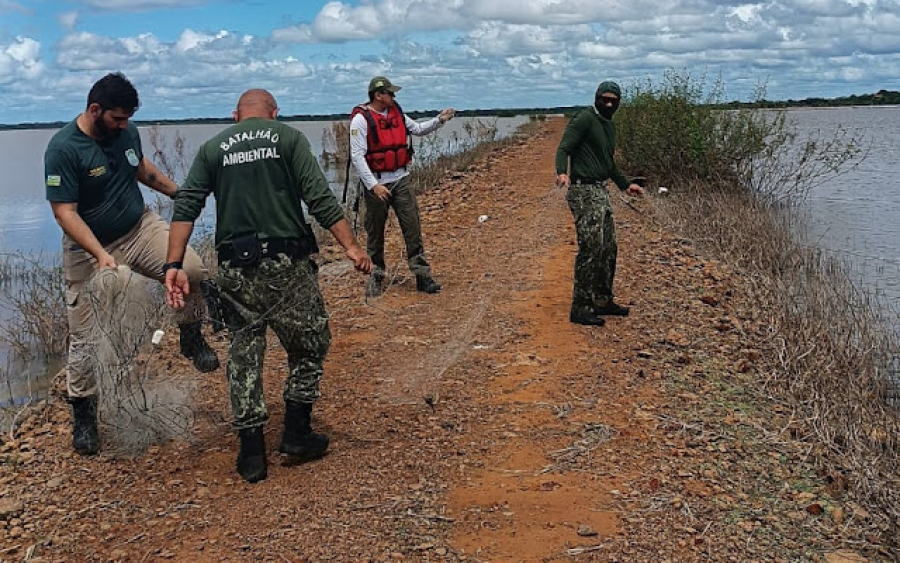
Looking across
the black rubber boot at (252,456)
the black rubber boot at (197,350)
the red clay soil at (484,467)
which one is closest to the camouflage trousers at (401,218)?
the red clay soil at (484,467)

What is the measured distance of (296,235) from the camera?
4430 mm

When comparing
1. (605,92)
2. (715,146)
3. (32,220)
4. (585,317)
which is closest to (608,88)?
(605,92)

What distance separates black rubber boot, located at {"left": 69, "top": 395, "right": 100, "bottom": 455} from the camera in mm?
4867

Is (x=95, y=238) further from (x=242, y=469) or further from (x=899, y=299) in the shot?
(x=899, y=299)

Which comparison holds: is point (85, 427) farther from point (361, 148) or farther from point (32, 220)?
point (32, 220)

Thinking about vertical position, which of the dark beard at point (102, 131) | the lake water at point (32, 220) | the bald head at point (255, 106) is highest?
the bald head at point (255, 106)

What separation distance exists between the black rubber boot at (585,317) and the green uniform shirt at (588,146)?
1.02 m

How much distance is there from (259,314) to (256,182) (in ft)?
2.16

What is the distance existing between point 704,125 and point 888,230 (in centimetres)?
344

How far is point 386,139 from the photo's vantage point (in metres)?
7.73

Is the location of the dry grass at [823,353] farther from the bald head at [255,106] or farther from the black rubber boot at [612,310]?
the bald head at [255,106]

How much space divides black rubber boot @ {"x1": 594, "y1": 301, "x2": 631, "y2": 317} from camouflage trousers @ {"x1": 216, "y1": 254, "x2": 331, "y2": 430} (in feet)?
11.0

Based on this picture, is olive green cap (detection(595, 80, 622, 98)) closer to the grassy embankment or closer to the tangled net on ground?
the grassy embankment

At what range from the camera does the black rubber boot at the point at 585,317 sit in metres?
7.02
